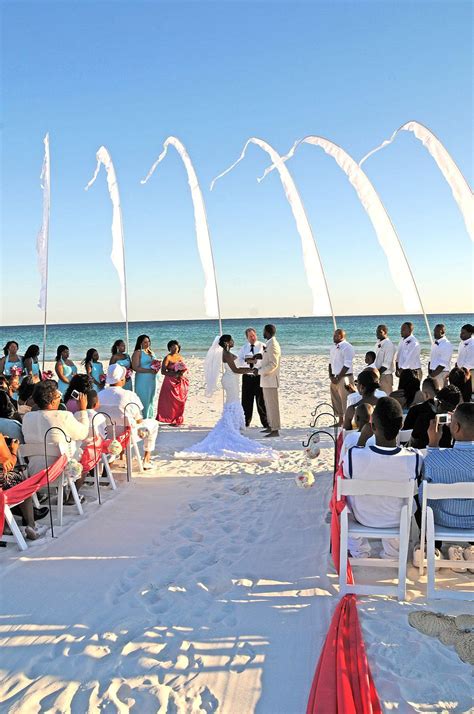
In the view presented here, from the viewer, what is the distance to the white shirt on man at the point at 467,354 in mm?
10656

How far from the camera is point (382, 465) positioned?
440 centimetres

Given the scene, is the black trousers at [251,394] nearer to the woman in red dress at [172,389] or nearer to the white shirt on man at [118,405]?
the woman in red dress at [172,389]

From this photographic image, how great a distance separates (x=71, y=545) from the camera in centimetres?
519

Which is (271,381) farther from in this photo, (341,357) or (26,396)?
(26,396)

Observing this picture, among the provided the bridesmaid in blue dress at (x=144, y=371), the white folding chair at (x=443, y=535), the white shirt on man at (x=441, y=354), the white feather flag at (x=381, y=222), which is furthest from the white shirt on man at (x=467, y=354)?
the white folding chair at (x=443, y=535)

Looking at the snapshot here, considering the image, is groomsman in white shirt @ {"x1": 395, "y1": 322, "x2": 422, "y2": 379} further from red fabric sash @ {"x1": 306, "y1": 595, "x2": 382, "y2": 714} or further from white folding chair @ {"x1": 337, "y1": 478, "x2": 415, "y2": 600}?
red fabric sash @ {"x1": 306, "y1": 595, "x2": 382, "y2": 714}

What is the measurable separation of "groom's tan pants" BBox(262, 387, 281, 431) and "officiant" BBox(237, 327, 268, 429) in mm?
509

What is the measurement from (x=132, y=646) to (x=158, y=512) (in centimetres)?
265

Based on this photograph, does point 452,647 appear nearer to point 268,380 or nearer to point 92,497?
point 92,497

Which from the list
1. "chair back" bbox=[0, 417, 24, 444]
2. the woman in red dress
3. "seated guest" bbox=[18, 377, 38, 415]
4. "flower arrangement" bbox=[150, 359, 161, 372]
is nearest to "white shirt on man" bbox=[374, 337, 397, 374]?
the woman in red dress

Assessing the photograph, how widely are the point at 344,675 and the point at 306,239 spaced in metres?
8.95

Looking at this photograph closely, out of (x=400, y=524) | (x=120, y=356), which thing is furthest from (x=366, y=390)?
(x=120, y=356)

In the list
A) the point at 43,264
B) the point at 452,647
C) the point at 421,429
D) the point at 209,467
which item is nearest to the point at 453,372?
the point at 421,429

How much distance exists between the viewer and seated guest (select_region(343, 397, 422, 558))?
4363mm
